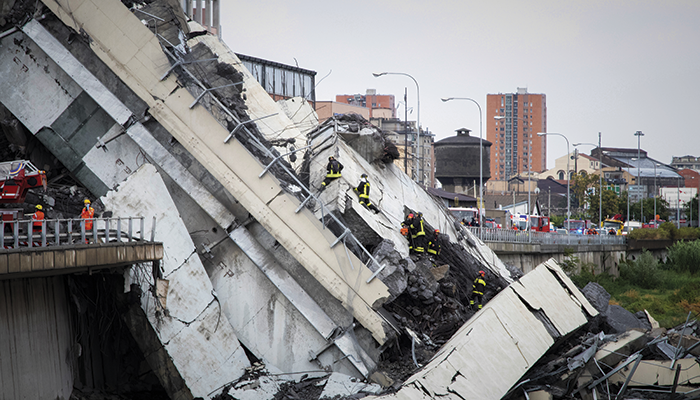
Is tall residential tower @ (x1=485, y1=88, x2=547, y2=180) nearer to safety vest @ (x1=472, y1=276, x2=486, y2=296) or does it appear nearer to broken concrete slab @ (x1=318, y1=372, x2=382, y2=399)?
safety vest @ (x1=472, y1=276, x2=486, y2=296)

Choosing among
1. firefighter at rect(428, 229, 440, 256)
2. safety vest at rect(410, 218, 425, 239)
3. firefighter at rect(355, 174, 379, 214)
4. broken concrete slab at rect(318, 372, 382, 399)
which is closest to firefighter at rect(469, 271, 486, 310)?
firefighter at rect(428, 229, 440, 256)

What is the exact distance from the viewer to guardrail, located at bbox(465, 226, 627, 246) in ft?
78.7

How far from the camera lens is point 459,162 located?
54969 mm

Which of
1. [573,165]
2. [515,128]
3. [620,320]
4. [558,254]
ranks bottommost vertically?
[558,254]

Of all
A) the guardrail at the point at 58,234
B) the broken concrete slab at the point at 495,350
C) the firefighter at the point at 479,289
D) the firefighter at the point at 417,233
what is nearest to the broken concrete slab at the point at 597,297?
the broken concrete slab at the point at 495,350

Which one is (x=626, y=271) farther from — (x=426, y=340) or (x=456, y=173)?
(x=456, y=173)

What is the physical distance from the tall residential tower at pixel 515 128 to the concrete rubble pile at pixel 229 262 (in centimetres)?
12677

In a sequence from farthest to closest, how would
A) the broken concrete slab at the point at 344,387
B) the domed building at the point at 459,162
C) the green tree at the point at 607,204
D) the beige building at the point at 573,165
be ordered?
the beige building at the point at 573,165 < the domed building at the point at 459,162 < the green tree at the point at 607,204 < the broken concrete slab at the point at 344,387

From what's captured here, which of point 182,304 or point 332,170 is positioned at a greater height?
point 332,170

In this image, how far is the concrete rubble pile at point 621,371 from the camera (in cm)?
886

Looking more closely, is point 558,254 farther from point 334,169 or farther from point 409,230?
point 334,169

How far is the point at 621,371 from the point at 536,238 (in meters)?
17.9

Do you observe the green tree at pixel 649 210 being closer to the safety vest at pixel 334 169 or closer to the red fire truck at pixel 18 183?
the safety vest at pixel 334 169

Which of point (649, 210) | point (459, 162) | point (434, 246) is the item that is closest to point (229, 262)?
point (434, 246)
